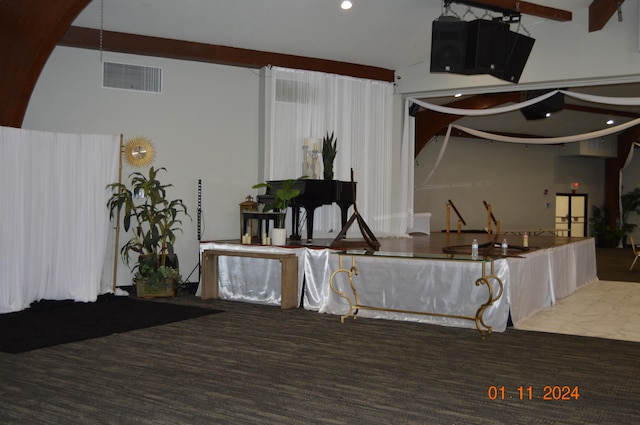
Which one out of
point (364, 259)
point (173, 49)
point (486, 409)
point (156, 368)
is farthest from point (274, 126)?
point (486, 409)

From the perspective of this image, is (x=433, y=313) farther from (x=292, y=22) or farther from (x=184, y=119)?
(x=184, y=119)

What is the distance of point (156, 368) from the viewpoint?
179 inches

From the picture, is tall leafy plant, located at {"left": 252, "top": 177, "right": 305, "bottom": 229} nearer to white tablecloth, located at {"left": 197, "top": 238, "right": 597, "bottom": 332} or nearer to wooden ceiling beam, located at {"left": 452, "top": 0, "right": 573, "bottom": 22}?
white tablecloth, located at {"left": 197, "top": 238, "right": 597, "bottom": 332}

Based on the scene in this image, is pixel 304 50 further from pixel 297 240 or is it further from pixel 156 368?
pixel 156 368

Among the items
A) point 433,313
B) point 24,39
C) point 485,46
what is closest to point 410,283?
point 433,313

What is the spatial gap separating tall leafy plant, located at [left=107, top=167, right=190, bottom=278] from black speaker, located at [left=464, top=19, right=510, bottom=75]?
401 centimetres

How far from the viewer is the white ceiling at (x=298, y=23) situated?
310 inches

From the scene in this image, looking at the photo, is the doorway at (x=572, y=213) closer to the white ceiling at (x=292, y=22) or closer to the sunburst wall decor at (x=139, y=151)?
the white ceiling at (x=292, y=22)

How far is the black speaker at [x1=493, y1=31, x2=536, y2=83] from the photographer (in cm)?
788

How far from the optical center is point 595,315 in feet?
23.2

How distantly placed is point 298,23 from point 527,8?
305 centimetres

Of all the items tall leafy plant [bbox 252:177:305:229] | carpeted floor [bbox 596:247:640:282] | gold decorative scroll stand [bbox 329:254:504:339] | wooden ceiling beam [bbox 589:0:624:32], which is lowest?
carpeted floor [bbox 596:247:640:282]

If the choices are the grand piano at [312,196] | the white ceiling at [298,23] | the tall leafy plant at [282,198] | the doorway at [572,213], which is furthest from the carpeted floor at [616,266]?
the tall leafy plant at [282,198]

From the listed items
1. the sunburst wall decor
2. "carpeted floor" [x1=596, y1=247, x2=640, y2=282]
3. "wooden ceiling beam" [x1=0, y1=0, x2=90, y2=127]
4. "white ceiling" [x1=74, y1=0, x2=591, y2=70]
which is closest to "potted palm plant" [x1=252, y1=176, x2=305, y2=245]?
the sunburst wall decor
